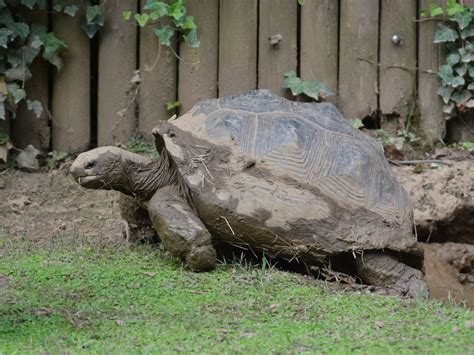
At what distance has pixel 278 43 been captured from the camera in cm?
889

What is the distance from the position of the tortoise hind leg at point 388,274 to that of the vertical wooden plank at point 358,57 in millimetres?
2348

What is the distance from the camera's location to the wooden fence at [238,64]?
8.89 meters

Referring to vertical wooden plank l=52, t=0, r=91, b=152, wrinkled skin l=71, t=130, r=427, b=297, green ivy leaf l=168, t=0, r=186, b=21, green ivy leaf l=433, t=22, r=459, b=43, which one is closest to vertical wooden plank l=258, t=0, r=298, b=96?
green ivy leaf l=168, t=0, r=186, b=21

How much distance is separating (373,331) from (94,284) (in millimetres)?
1906

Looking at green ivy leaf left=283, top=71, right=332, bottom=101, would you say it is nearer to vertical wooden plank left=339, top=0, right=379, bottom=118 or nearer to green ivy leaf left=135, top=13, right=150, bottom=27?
vertical wooden plank left=339, top=0, right=379, bottom=118

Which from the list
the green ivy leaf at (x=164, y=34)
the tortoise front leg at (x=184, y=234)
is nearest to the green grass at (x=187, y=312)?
the tortoise front leg at (x=184, y=234)

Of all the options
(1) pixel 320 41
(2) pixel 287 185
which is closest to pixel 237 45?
(1) pixel 320 41

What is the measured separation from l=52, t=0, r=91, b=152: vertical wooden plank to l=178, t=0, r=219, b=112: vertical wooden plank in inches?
35.1

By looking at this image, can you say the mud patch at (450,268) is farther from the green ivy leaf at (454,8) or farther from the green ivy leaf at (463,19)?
the green ivy leaf at (454,8)

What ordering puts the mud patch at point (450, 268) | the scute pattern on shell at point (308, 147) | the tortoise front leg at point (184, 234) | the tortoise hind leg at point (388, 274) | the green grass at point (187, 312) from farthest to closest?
the mud patch at point (450, 268) < the tortoise hind leg at point (388, 274) < the scute pattern on shell at point (308, 147) < the tortoise front leg at point (184, 234) < the green grass at point (187, 312)

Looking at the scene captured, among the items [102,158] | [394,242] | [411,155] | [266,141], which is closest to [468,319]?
[394,242]

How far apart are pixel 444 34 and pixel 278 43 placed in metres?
1.50

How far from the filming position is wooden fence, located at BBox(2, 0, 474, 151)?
29.2ft

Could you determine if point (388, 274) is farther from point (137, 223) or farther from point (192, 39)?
point (192, 39)
